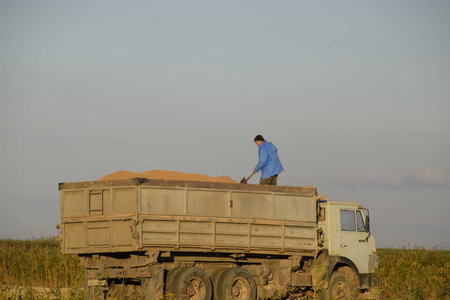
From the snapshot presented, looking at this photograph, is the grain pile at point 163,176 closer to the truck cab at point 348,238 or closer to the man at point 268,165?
the man at point 268,165

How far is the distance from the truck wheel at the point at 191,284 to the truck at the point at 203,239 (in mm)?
22

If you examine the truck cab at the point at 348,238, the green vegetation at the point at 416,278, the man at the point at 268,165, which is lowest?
the green vegetation at the point at 416,278

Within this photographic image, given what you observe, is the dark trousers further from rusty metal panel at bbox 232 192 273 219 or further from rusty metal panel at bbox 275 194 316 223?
rusty metal panel at bbox 232 192 273 219

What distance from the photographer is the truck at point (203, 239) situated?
51.0ft

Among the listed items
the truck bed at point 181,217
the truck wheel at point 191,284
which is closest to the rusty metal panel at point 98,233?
the truck bed at point 181,217

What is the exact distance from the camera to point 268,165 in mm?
19172

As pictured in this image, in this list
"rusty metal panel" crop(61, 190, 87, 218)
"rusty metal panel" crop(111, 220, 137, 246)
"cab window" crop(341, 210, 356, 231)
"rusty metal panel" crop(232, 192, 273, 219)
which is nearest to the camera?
"rusty metal panel" crop(111, 220, 137, 246)

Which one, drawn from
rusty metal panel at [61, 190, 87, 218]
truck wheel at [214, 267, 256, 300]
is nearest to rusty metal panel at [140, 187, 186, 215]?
rusty metal panel at [61, 190, 87, 218]

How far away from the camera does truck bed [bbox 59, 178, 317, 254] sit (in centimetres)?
1548

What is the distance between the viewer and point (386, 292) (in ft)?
66.3

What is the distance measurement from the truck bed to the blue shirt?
162cm

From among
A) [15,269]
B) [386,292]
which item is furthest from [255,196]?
[15,269]

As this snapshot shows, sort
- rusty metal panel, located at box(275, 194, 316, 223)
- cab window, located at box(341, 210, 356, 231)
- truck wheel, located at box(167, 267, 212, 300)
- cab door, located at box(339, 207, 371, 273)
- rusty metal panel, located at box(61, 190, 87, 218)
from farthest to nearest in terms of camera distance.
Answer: cab window, located at box(341, 210, 356, 231), cab door, located at box(339, 207, 371, 273), rusty metal panel, located at box(275, 194, 316, 223), rusty metal panel, located at box(61, 190, 87, 218), truck wheel, located at box(167, 267, 212, 300)

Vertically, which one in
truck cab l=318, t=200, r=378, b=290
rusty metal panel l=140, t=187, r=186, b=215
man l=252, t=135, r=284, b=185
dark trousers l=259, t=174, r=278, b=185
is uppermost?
man l=252, t=135, r=284, b=185
